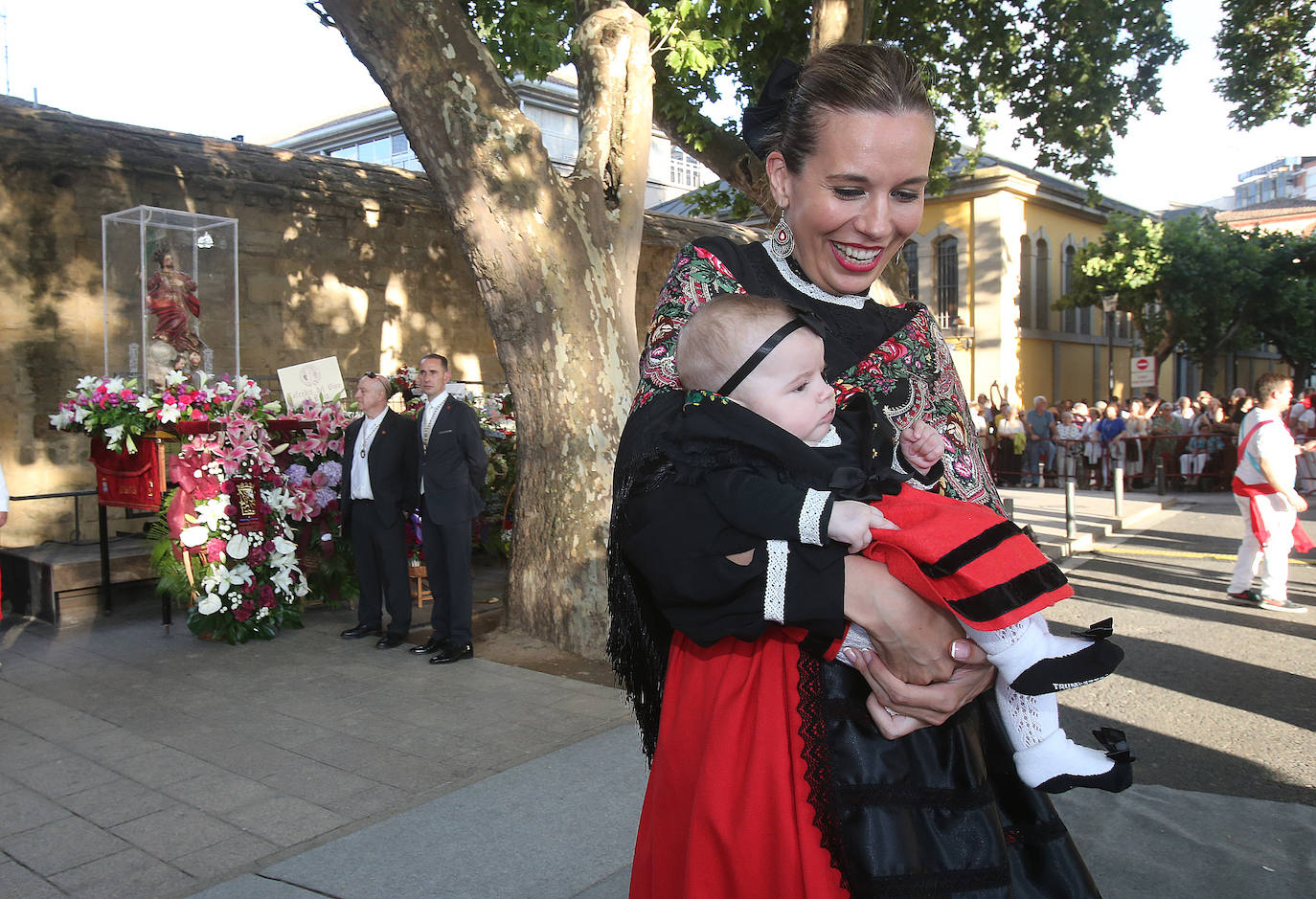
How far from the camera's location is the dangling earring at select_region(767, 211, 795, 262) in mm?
1980

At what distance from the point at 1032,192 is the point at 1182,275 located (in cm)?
530

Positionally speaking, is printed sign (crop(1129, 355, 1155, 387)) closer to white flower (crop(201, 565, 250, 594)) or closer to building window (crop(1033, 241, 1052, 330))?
building window (crop(1033, 241, 1052, 330))

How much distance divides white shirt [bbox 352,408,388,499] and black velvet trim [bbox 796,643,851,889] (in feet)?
20.9

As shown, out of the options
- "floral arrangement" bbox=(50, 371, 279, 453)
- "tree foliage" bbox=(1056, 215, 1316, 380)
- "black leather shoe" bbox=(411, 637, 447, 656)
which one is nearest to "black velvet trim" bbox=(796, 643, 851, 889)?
"black leather shoe" bbox=(411, 637, 447, 656)

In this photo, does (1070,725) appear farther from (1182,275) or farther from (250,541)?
(1182,275)

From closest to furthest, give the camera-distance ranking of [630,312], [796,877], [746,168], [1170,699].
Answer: [796,877] → [1170,699] → [630,312] → [746,168]

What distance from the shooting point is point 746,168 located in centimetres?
1230

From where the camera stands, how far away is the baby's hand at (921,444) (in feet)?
6.03

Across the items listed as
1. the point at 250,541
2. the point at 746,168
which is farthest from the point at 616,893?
the point at 746,168

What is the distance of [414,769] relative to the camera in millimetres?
4871

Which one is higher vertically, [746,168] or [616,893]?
[746,168]

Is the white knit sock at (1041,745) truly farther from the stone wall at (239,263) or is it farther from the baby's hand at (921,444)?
the stone wall at (239,263)

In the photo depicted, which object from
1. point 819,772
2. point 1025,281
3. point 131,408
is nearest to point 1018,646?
point 819,772

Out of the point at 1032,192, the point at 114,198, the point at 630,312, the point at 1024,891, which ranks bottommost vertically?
the point at 1024,891
